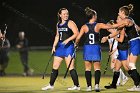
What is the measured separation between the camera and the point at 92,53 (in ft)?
35.3

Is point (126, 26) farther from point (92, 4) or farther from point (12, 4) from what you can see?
point (12, 4)

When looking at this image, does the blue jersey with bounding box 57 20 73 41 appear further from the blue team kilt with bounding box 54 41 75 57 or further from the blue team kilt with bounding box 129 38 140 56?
the blue team kilt with bounding box 129 38 140 56

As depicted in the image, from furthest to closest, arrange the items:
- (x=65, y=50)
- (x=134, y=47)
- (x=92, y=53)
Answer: (x=65, y=50) < (x=134, y=47) < (x=92, y=53)

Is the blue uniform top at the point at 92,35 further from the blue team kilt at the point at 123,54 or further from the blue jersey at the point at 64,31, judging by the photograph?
the blue team kilt at the point at 123,54

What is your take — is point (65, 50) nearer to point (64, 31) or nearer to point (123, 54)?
point (64, 31)

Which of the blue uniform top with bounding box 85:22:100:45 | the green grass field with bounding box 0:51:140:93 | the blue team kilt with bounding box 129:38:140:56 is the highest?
the blue uniform top with bounding box 85:22:100:45

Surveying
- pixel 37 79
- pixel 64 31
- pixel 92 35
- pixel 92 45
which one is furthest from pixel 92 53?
pixel 37 79

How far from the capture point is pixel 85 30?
1085 cm

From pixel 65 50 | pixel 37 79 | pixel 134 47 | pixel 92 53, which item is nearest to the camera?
pixel 92 53

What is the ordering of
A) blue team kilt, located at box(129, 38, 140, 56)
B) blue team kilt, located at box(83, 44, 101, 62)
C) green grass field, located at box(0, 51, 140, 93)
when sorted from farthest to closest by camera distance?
green grass field, located at box(0, 51, 140, 93) → blue team kilt, located at box(129, 38, 140, 56) → blue team kilt, located at box(83, 44, 101, 62)

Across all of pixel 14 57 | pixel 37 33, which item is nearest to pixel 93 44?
pixel 14 57

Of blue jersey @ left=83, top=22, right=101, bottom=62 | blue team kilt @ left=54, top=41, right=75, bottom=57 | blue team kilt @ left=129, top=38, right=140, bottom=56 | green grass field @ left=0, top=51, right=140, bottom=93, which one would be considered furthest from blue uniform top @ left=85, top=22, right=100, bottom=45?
green grass field @ left=0, top=51, right=140, bottom=93

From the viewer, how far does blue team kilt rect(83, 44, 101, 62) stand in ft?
35.2

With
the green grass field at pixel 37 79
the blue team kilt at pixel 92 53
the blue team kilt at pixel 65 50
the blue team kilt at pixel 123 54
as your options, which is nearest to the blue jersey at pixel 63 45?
the blue team kilt at pixel 65 50
